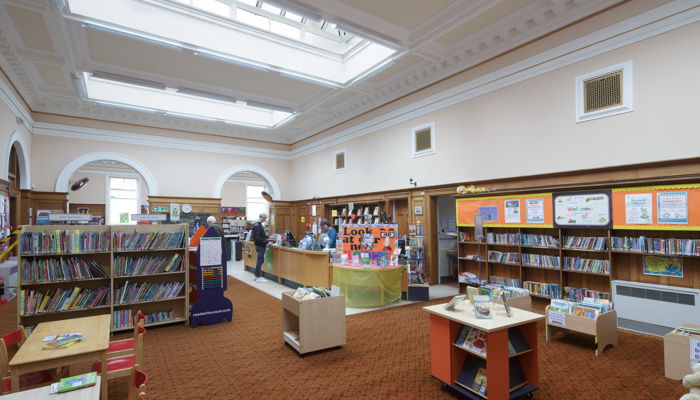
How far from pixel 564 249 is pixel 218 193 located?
11464mm

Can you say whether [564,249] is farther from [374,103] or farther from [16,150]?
[16,150]

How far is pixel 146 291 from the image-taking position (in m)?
5.54

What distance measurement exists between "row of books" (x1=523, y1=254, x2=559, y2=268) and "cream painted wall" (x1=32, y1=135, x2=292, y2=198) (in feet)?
34.3

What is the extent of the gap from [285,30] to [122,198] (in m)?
15.5

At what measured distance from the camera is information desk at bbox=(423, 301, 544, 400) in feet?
10.1

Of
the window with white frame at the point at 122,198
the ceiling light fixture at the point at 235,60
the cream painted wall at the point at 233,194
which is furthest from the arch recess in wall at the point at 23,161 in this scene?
the cream painted wall at the point at 233,194

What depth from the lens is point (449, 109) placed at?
8219 millimetres

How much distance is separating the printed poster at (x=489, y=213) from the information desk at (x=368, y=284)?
1969mm

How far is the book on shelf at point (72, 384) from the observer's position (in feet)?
6.91

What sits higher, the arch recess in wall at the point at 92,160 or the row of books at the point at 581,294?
the arch recess in wall at the point at 92,160

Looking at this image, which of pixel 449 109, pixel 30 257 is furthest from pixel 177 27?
pixel 449 109

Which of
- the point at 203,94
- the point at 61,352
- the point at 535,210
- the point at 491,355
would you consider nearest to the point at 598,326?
the point at 491,355

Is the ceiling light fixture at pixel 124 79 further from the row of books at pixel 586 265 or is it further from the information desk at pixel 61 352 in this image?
the row of books at pixel 586 265

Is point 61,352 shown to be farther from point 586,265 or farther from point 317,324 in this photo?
point 586,265
